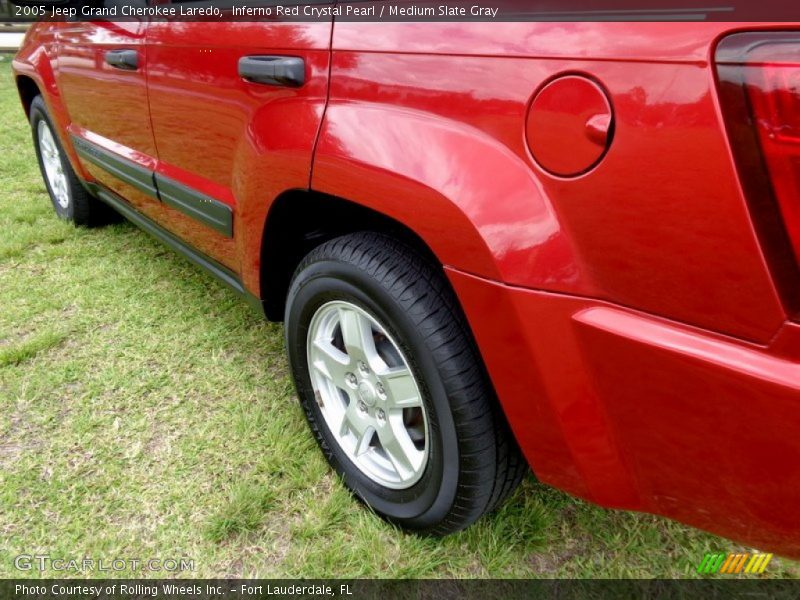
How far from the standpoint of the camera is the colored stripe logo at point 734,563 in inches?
62.1

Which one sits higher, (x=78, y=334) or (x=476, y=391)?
(x=476, y=391)

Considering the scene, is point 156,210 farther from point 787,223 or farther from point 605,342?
Answer: point 787,223

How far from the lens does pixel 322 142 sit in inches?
57.7

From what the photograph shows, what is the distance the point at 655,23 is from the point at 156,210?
87.5 inches

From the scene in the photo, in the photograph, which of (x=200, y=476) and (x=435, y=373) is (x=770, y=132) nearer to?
(x=435, y=373)

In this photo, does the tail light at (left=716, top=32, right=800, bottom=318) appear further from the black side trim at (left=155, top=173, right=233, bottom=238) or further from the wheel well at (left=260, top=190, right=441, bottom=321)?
the black side trim at (left=155, top=173, right=233, bottom=238)

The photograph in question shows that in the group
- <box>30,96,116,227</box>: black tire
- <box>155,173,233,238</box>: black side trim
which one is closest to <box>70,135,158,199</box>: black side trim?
<box>155,173,233,238</box>: black side trim

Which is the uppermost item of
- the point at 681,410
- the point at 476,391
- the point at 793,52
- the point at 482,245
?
the point at 793,52

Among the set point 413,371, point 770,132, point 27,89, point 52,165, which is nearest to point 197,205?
point 413,371

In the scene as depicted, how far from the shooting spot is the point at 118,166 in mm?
2730

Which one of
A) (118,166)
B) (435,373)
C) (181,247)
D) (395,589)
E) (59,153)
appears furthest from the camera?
(59,153)

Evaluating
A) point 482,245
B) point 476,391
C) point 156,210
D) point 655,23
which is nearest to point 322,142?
point 482,245

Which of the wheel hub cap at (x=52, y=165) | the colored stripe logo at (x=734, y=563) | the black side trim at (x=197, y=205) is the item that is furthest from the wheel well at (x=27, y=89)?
the colored stripe logo at (x=734, y=563)

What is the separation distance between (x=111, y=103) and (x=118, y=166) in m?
0.27
